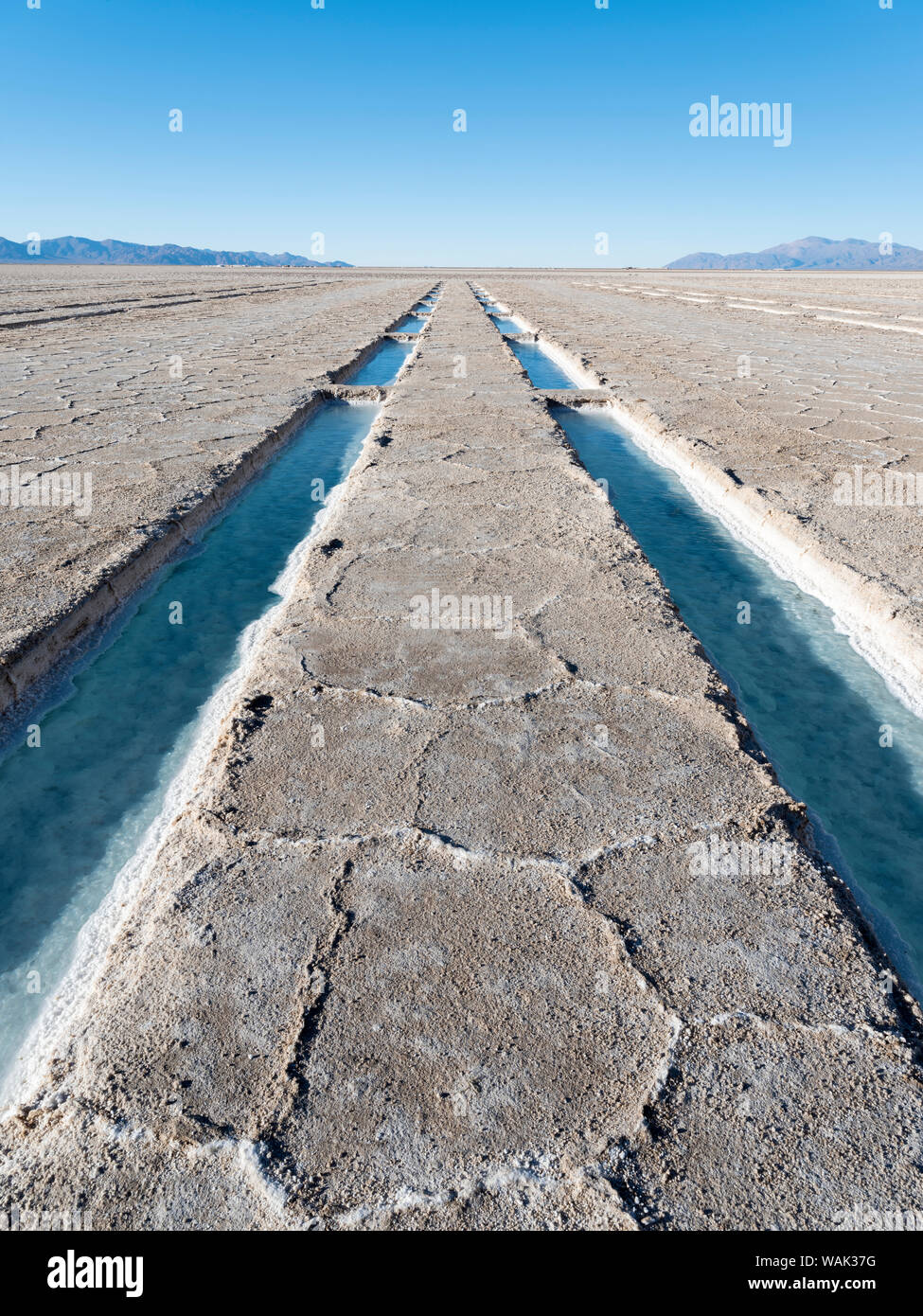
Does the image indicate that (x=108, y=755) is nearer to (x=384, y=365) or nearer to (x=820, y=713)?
(x=820, y=713)

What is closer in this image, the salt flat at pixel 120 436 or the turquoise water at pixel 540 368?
the salt flat at pixel 120 436

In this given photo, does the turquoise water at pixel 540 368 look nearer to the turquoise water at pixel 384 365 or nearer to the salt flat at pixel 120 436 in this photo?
the turquoise water at pixel 384 365

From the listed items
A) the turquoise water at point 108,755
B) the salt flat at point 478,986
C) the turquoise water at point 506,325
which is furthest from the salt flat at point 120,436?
the turquoise water at point 506,325

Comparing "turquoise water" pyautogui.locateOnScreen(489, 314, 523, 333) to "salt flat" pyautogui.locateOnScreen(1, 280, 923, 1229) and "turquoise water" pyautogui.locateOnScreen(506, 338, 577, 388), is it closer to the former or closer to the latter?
"turquoise water" pyautogui.locateOnScreen(506, 338, 577, 388)

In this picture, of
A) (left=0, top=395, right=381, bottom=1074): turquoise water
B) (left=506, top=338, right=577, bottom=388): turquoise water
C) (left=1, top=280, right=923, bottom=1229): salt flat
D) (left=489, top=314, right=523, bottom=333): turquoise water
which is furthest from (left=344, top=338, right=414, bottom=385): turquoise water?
(left=1, top=280, right=923, bottom=1229): salt flat

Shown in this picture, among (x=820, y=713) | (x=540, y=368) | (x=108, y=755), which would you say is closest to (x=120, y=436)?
(x=108, y=755)
